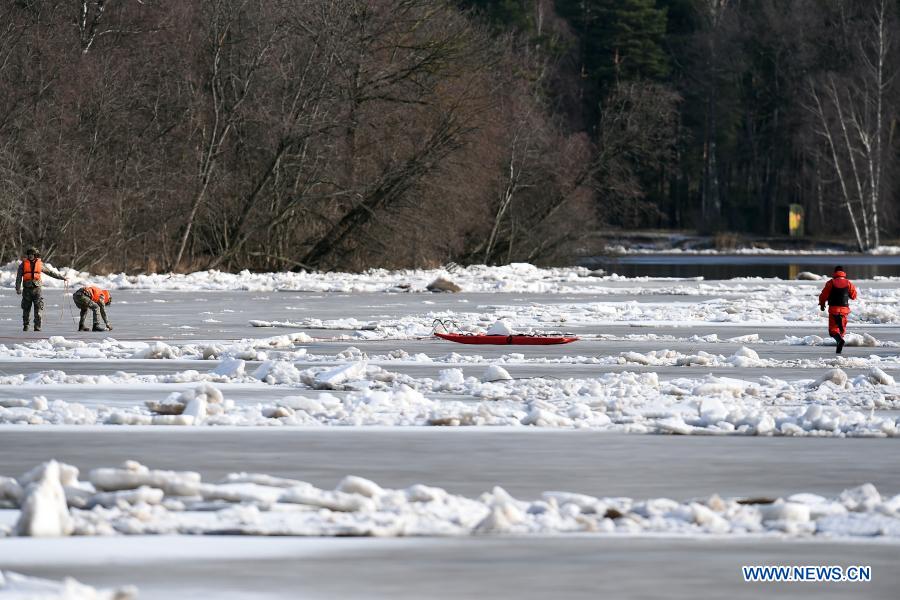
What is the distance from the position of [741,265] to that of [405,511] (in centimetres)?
6533

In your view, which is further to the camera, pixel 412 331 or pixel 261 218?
pixel 261 218

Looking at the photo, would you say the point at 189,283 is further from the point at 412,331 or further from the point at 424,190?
the point at 412,331

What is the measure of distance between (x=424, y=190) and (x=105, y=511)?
4703cm

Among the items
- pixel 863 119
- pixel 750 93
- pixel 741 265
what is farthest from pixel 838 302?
pixel 750 93

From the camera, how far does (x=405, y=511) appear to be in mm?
9383

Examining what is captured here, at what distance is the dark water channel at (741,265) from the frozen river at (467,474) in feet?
130

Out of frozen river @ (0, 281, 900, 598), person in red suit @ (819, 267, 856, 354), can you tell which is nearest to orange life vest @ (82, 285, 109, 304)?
frozen river @ (0, 281, 900, 598)

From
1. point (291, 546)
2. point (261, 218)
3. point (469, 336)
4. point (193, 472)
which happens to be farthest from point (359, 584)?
point (261, 218)

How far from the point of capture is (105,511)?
9273mm

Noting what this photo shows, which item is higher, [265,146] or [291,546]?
[265,146]

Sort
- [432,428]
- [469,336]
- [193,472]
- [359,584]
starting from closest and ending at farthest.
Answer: [359,584]
[193,472]
[432,428]
[469,336]

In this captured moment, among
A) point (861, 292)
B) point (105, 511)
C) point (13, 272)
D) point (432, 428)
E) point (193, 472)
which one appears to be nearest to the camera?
point (105, 511)

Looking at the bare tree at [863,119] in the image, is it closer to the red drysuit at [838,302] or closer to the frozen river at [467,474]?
the red drysuit at [838,302]

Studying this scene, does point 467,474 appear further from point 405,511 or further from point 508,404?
point 508,404
